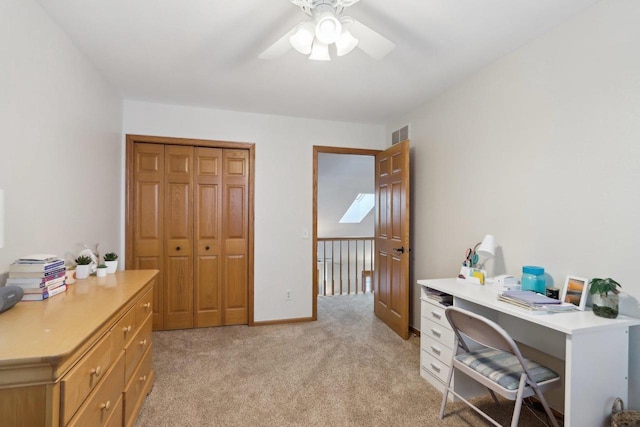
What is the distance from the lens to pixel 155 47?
2.24 metres

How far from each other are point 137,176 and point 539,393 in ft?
12.3

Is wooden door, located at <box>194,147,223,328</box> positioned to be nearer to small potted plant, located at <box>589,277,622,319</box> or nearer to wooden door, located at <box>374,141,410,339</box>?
wooden door, located at <box>374,141,410,339</box>

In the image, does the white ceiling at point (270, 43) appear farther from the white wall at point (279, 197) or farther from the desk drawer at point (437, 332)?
the desk drawer at point (437, 332)

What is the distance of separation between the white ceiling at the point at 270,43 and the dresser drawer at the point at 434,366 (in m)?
2.23

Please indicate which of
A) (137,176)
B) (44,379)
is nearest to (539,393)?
(44,379)

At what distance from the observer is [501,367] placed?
5.57 feet

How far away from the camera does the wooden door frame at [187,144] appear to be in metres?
3.29

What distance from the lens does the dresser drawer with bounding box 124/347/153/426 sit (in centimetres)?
171

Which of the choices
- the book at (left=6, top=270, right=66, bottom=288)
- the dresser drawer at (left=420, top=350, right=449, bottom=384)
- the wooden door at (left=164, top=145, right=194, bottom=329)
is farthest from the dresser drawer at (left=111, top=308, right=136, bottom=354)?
the dresser drawer at (left=420, top=350, right=449, bottom=384)

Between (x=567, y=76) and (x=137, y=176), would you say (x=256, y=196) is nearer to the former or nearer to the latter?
(x=137, y=176)

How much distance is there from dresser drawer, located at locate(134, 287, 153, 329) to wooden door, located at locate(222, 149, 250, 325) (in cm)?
146

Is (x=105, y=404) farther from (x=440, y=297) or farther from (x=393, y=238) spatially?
(x=393, y=238)

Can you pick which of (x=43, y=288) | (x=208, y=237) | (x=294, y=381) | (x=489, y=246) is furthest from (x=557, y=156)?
(x=208, y=237)

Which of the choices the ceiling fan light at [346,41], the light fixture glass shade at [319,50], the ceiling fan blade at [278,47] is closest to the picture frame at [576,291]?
the ceiling fan light at [346,41]
